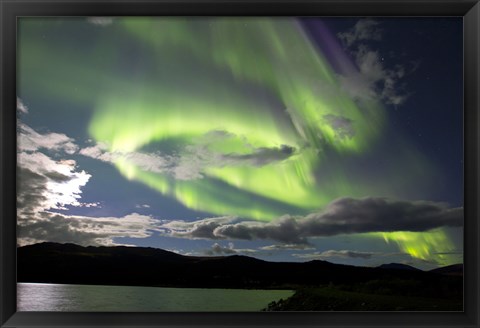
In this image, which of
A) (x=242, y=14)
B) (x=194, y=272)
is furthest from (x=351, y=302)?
(x=242, y=14)

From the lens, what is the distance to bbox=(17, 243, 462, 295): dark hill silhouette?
2047mm

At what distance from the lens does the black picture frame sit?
200 centimetres

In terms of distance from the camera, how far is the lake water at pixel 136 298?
2.02 metres

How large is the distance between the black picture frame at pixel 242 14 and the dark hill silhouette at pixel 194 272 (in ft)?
0.35

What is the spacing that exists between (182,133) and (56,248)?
27.3 inches

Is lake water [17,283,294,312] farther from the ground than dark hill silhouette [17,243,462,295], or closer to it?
closer to it

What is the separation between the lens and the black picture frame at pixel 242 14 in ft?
6.55

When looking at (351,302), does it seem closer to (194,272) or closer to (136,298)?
(194,272)

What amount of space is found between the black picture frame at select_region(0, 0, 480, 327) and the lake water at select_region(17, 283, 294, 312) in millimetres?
28

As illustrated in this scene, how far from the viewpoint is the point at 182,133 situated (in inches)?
82.1

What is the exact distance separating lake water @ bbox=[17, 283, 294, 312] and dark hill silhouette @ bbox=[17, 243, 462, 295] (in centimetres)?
3

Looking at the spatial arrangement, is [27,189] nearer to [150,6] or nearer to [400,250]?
[150,6]

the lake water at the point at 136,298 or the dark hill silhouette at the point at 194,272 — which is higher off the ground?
the dark hill silhouette at the point at 194,272

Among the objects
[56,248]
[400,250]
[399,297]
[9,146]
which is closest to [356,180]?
[400,250]
